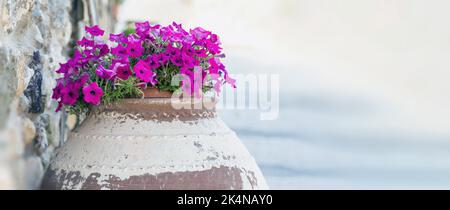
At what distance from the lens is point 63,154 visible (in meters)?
1.48

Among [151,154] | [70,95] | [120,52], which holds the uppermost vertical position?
[120,52]

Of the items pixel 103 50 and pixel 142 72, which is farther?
pixel 103 50

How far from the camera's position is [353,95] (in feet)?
10.2

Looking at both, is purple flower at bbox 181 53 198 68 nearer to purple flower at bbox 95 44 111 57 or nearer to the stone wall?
purple flower at bbox 95 44 111 57

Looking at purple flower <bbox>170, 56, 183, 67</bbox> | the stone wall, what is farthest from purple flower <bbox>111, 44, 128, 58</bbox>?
the stone wall

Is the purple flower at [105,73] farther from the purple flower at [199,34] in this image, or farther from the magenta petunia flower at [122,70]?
the purple flower at [199,34]

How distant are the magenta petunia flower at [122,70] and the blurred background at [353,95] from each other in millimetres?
1379

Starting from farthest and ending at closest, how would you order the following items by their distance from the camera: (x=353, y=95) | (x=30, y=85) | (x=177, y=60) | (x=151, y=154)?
(x=353, y=95) < (x=30, y=85) < (x=177, y=60) < (x=151, y=154)

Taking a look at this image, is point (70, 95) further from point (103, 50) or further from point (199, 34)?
point (199, 34)

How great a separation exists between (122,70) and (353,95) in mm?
1979

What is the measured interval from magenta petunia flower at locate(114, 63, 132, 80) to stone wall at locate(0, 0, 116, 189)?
28 centimetres

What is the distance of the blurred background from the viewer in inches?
111

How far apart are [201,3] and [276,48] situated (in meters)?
0.74

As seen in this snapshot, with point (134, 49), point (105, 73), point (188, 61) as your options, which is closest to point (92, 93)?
point (105, 73)
